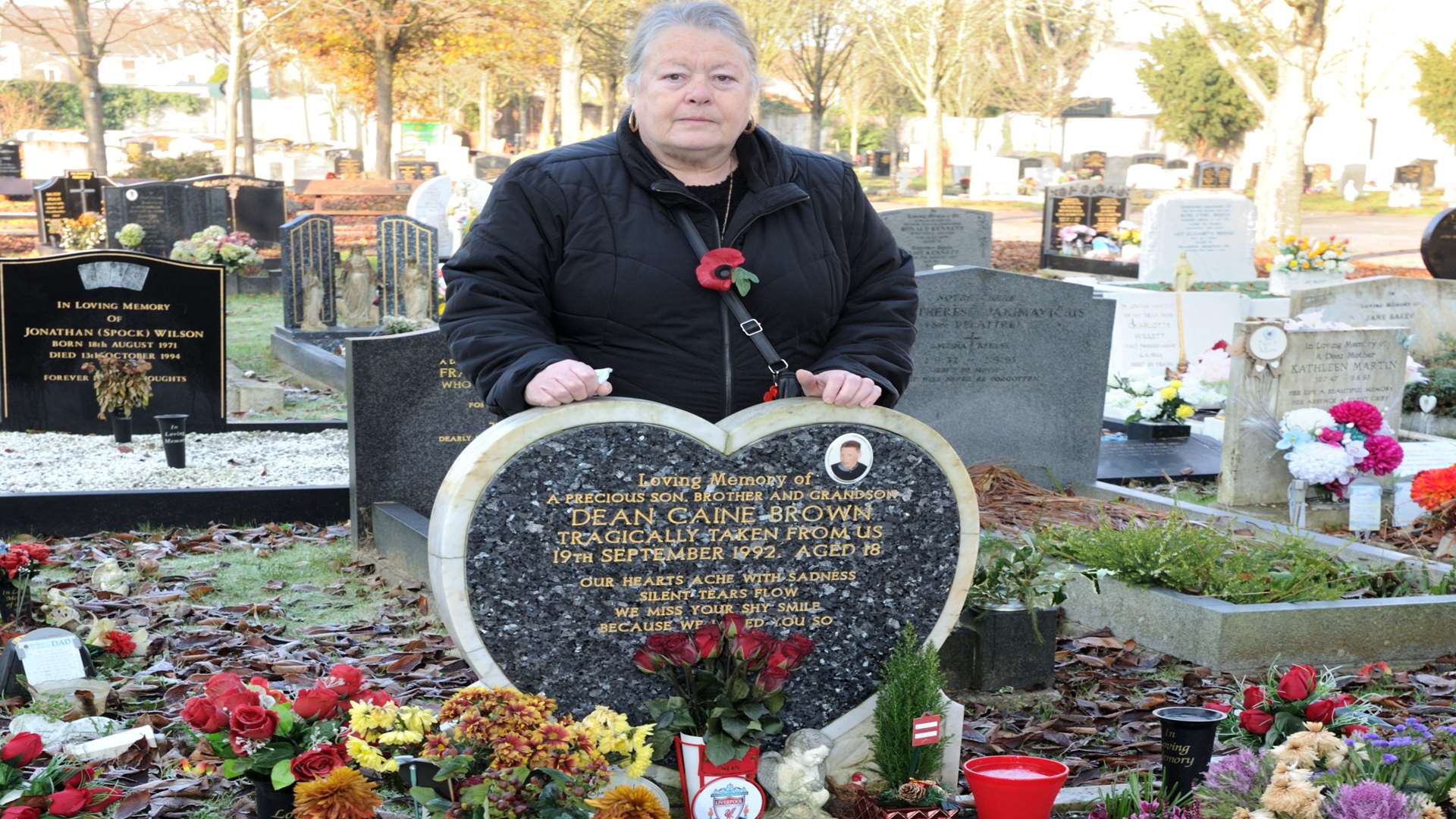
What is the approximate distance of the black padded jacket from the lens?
3258mm

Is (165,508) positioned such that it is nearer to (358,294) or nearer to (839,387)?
(839,387)

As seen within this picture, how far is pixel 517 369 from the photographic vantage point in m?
3.20

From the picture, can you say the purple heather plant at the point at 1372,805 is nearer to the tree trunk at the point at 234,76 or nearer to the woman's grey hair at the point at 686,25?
the woman's grey hair at the point at 686,25

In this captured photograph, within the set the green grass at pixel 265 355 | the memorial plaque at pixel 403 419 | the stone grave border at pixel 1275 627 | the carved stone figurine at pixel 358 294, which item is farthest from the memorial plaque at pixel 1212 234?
the stone grave border at pixel 1275 627

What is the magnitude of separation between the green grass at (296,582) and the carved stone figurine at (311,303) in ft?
21.8

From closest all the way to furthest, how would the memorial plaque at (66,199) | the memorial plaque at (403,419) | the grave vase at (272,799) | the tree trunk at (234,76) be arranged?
the grave vase at (272,799), the memorial plaque at (403,419), the memorial plaque at (66,199), the tree trunk at (234,76)

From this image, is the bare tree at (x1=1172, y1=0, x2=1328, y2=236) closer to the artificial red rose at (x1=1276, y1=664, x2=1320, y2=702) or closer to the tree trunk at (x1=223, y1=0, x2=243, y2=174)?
the tree trunk at (x1=223, y1=0, x2=243, y2=174)

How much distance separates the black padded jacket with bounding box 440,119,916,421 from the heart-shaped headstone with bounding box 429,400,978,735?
11cm

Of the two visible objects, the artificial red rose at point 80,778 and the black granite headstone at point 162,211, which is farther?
the black granite headstone at point 162,211

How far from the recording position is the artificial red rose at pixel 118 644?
4.83m

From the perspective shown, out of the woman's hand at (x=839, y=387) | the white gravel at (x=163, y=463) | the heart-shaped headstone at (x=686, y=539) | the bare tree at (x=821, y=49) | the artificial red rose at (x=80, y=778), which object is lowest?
the white gravel at (x=163, y=463)

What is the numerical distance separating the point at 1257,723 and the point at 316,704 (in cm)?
214

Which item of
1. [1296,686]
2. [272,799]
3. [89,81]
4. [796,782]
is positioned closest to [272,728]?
[272,799]

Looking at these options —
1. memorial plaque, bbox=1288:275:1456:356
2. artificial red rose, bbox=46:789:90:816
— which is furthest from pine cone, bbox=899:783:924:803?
memorial plaque, bbox=1288:275:1456:356
